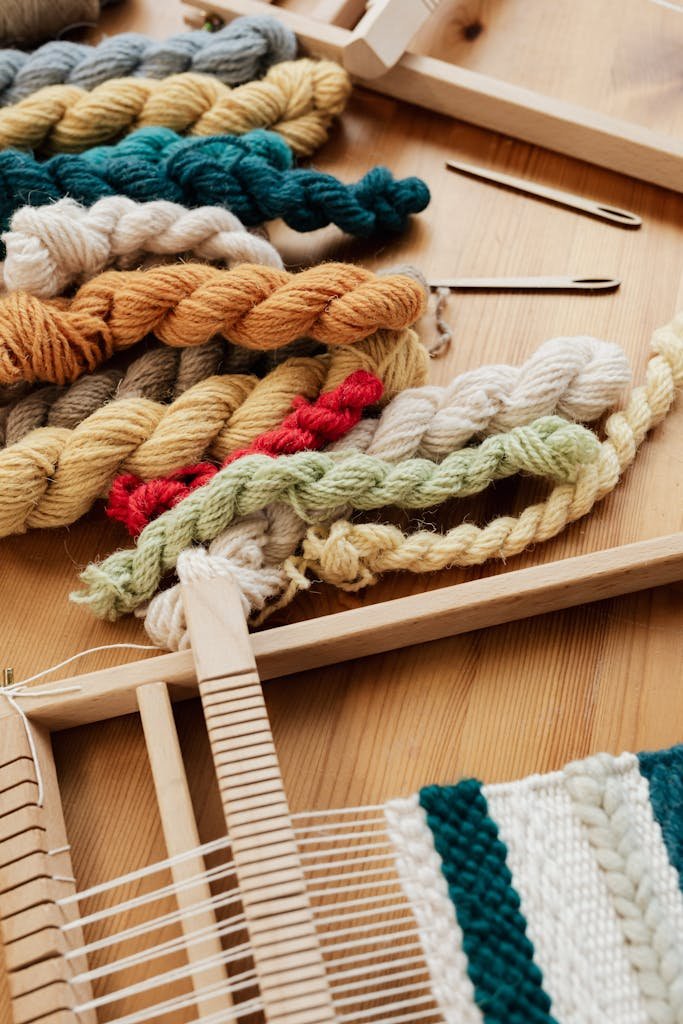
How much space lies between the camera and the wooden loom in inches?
Answer: 26.8

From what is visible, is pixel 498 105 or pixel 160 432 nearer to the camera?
pixel 160 432

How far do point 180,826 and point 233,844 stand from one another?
0.26 ft

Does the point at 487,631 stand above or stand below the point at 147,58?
below

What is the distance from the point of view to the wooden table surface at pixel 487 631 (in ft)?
2.80

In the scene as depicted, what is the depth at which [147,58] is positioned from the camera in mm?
1150

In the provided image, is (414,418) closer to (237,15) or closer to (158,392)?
(158,392)

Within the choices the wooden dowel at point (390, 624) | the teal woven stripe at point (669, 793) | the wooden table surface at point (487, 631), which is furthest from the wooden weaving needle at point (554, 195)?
the teal woven stripe at point (669, 793)

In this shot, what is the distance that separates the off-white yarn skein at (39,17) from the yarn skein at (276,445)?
26.7 inches

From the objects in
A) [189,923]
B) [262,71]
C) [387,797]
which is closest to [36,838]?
[189,923]

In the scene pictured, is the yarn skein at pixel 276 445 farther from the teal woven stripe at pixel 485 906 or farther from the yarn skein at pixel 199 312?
the teal woven stripe at pixel 485 906

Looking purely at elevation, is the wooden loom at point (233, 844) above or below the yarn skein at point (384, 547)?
below

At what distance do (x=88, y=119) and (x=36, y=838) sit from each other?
79 centimetres

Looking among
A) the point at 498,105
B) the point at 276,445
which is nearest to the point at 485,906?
the point at 276,445

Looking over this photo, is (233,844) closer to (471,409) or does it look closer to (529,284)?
(471,409)
